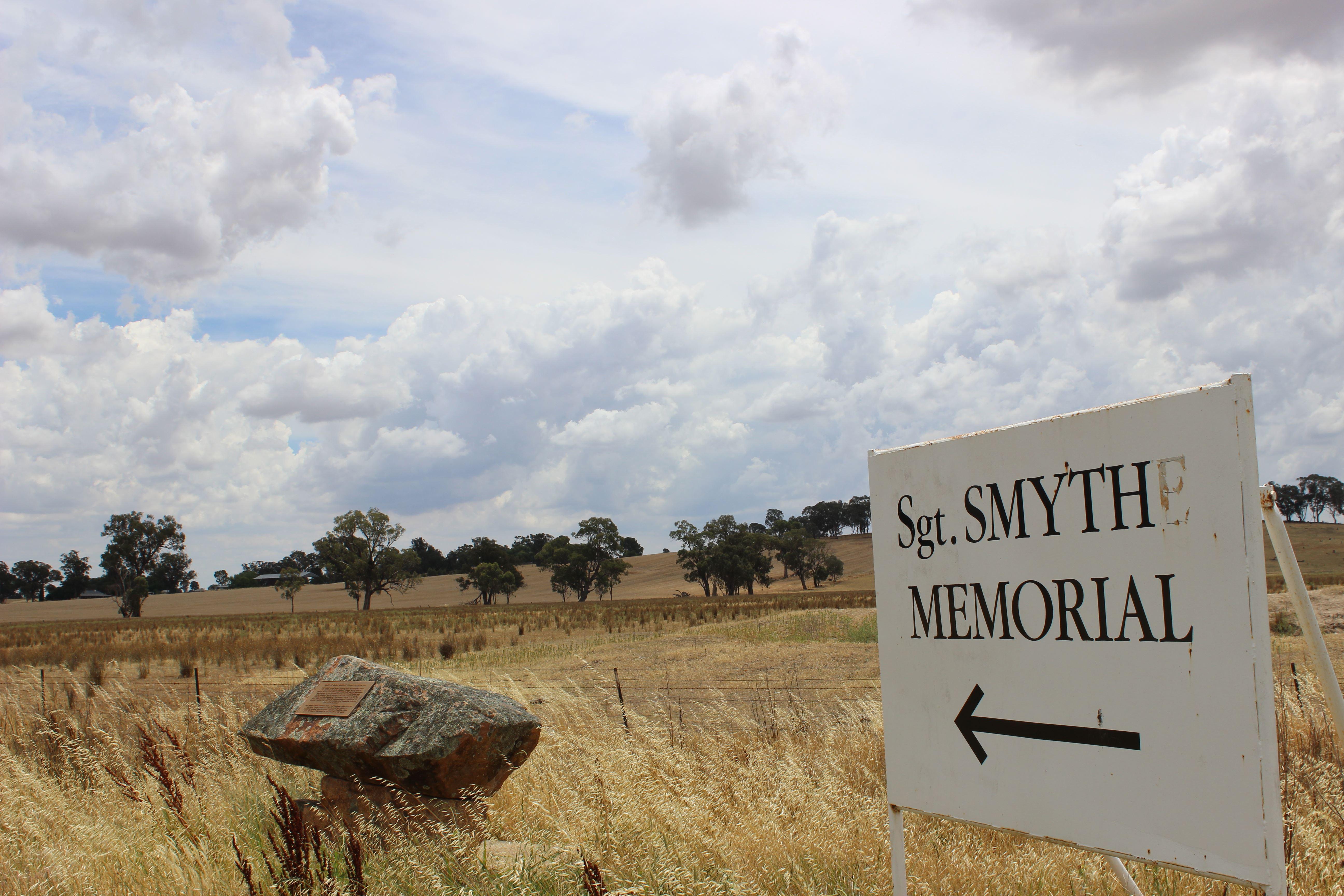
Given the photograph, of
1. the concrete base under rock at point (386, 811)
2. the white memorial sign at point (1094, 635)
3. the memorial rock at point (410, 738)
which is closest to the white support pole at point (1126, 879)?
the white memorial sign at point (1094, 635)

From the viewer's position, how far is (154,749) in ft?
14.8

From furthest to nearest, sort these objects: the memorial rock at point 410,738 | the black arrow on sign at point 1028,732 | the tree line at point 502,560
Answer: the tree line at point 502,560, the memorial rock at point 410,738, the black arrow on sign at point 1028,732

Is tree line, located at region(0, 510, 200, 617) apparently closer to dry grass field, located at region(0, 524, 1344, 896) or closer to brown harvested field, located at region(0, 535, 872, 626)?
brown harvested field, located at region(0, 535, 872, 626)

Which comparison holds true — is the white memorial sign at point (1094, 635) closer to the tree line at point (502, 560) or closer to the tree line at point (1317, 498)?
the tree line at point (502, 560)

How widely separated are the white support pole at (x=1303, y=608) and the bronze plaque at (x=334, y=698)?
214 inches

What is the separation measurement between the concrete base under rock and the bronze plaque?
511mm

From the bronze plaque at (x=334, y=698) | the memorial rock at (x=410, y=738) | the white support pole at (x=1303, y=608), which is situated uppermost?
the white support pole at (x=1303, y=608)

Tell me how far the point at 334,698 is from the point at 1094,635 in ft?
16.9

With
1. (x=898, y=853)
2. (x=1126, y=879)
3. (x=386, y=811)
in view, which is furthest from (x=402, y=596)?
(x=1126, y=879)

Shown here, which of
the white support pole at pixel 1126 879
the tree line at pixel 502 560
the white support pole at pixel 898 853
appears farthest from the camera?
the tree line at pixel 502 560

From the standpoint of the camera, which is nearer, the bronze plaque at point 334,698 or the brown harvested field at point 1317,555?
the bronze plaque at point 334,698

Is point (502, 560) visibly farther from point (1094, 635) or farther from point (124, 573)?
point (1094, 635)

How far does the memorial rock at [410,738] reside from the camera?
219 inches

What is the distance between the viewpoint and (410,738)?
5.62 meters
